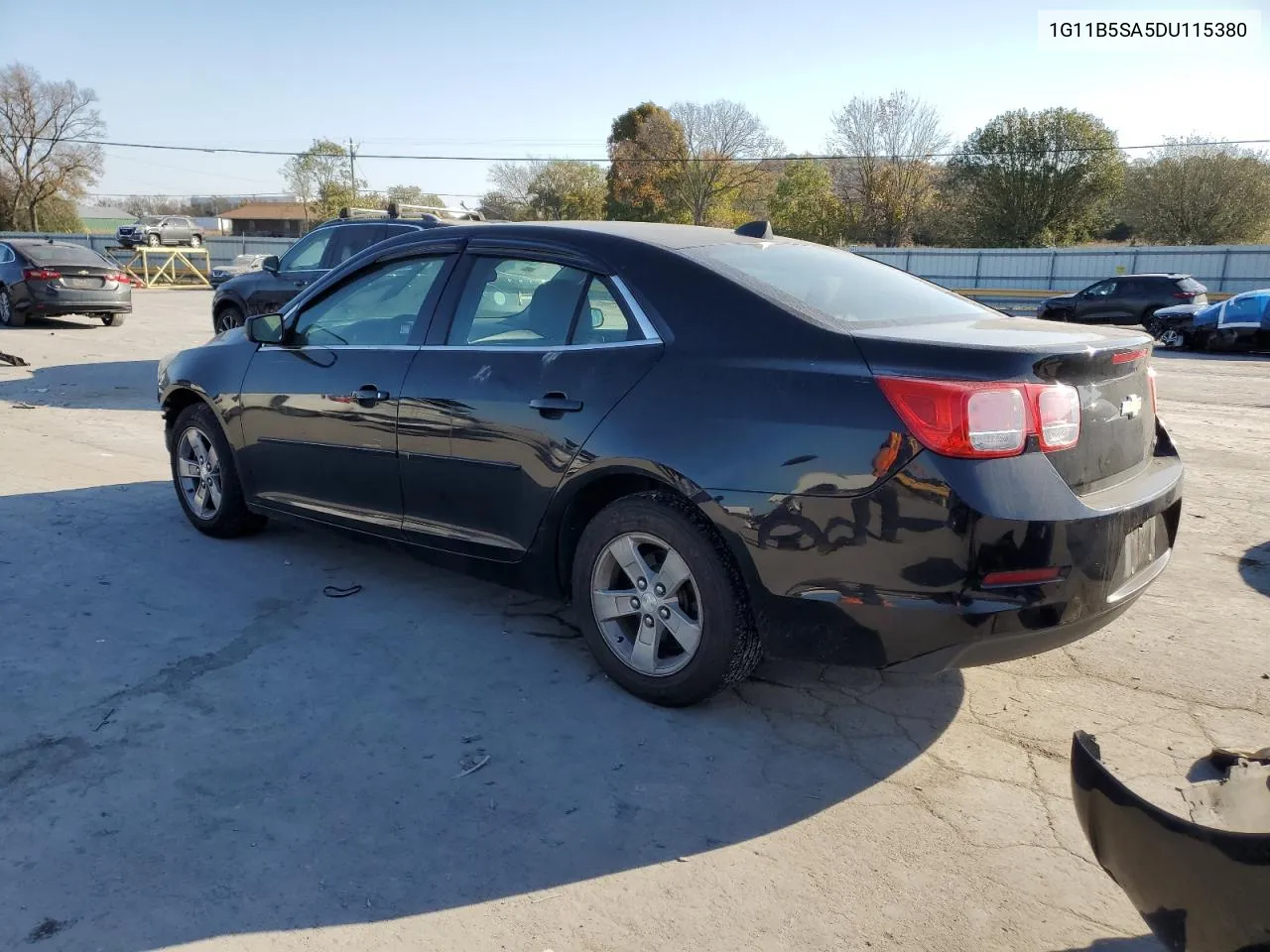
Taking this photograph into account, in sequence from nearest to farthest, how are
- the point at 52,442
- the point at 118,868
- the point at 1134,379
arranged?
the point at 118,868
the point at 1134,379
the point at 52,442

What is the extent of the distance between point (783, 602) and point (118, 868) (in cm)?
202

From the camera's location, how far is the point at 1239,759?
9.11 ft

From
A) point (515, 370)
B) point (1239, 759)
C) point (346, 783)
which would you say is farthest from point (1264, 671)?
point (346, 783)

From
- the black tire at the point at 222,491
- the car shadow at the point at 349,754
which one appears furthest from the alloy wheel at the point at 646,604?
the black tire at the point at 222,491

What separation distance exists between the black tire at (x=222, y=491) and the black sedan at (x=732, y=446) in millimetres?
784

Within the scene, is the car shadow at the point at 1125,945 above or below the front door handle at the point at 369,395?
below

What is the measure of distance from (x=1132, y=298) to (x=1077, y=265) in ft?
34.7

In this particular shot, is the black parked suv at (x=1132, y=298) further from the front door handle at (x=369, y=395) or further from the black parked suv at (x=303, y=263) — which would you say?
the front door handle at (x=369, y=395)

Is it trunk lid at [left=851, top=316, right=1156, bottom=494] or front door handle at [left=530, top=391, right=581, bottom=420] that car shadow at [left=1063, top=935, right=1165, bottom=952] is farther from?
front door handle at [left=530, top=391, right=581, bottom=420]

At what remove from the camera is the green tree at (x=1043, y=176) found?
36812 mm

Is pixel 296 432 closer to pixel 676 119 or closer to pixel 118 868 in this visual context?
pixel 118 868

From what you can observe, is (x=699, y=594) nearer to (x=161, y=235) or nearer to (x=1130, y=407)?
(x=1130, y=407)

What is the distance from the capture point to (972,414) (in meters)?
2.76

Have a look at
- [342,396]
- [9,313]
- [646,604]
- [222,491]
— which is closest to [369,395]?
[342,396]
